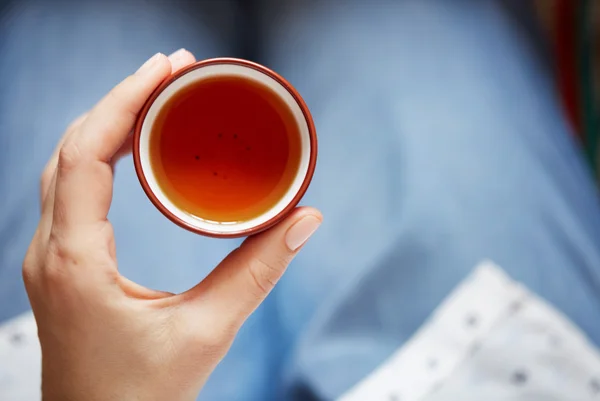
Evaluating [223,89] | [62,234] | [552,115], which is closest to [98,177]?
[62,234]

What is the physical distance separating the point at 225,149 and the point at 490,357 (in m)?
0.62

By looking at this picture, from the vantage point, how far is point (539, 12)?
5.70 ft

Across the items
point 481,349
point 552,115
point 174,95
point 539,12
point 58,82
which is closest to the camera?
point 174,95

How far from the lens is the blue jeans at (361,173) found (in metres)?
1.02

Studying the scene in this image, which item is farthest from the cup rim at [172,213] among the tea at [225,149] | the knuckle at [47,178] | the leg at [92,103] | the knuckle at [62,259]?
the leg at [92,103]

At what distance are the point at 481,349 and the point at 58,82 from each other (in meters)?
0.95

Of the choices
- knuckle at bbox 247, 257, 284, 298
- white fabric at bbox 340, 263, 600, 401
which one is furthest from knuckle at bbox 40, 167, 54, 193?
white fabric at bbox 340, 263, 600, 401

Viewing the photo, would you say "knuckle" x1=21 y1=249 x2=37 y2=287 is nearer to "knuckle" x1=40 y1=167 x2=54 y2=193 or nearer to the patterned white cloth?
"knuckle" x1=40 y1=167 x2=54 y2=193

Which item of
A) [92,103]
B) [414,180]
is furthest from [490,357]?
[92,103]

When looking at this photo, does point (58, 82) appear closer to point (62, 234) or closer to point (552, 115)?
point (62, 234)

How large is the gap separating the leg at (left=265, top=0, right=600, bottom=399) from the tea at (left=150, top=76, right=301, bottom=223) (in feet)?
1.27

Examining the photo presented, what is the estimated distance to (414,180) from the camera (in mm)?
1052

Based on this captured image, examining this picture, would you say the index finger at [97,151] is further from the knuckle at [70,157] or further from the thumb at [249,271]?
the thumb at [249,271]

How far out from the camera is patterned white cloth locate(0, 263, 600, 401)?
37.9 inches
